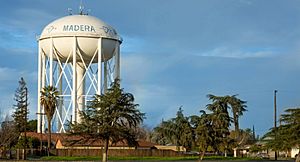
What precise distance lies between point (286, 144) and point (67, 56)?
55356mm

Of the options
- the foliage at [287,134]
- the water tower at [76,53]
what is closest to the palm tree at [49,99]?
the water tower at [76,53]

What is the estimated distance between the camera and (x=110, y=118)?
5150 cm

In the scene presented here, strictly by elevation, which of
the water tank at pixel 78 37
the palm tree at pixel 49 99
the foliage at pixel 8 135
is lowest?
the foliage at pixel 8 135

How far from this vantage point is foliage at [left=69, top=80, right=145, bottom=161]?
51.2 m

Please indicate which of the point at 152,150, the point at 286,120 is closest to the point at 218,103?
the point at 286,120

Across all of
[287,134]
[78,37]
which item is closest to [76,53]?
[78,37]

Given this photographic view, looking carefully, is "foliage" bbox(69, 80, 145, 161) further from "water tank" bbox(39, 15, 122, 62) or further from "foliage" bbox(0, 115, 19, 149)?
"water tank" bbox(39, 15, 122, 62)

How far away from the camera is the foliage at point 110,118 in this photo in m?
51.2

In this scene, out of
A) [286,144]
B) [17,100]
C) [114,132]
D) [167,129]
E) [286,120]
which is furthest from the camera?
[167,129]

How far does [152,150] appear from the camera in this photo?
9319cm

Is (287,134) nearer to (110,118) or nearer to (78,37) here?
(110,118)

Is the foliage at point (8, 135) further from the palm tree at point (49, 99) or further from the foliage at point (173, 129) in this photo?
the foliage at point (173, 129)

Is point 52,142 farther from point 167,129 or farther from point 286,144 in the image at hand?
point 286,144

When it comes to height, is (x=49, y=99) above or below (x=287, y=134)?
above
